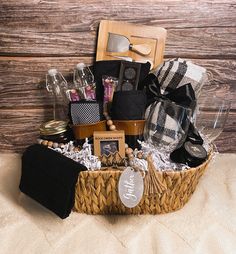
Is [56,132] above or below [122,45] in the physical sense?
below

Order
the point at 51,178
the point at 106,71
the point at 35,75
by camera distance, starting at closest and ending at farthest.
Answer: the point at 51,178 < the point at 106,71 < the point at 35,75

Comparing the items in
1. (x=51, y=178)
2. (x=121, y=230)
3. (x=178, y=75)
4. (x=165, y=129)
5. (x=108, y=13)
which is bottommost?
(x=121, y=230)

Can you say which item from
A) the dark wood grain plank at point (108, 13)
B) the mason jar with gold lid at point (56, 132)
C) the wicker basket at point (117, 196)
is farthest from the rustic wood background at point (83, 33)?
the wicker basket at point (117, 196)

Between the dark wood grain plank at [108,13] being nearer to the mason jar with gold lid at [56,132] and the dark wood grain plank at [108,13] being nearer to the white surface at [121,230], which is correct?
the mason jar with gold lid at [56,132]

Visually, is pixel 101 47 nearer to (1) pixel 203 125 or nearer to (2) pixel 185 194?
(1) pixel 203 125

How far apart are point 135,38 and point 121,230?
0.51 meters

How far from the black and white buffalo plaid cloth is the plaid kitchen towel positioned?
6cm

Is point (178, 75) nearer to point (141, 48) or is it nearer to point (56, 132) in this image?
point (141, 48)

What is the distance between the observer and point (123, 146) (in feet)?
2.48

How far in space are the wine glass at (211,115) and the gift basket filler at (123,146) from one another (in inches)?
0.6

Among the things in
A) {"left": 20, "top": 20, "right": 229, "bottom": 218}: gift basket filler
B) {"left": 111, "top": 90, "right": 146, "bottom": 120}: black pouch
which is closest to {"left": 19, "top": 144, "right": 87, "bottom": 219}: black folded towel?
{"left": 20, "top": 20, "right": 229, "bottom": 218}: gift basket filler

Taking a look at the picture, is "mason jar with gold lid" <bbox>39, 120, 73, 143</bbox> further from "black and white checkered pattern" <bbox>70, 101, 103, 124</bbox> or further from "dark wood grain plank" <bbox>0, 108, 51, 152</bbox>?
"dark wood grain plank" <bbox>0, 108, 51, 152</bbox>

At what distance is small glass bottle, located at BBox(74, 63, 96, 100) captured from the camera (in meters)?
0.84

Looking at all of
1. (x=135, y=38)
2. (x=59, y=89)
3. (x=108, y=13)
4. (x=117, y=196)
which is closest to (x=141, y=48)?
(x=135, y=38)
